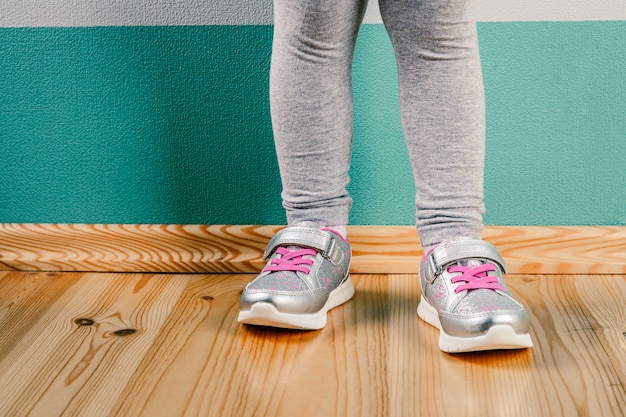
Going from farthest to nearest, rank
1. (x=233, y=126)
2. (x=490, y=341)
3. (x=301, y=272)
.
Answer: (x=233, y=126), (x=301, y=272), (x=490, y=341)

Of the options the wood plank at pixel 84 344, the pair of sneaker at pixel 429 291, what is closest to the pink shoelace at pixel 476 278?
the pair of sneaker at pixel 429 291

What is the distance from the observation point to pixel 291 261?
0.82m

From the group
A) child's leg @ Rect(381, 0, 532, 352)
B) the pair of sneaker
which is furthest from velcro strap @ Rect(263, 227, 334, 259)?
child's leg @ Rect(381, 0, 532, 352)

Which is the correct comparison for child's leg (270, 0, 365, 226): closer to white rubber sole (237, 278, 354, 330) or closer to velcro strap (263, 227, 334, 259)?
velcro strap (263, 227, 334, 259)

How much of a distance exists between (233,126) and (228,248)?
0.18 metres

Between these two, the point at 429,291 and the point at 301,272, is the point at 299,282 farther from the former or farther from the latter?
the point at 429,291

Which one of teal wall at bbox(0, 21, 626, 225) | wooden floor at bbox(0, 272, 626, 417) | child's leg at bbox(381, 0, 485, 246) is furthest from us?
teal wall at bbox(0, 21, 626, 225)

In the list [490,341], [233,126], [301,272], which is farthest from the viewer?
[233,126]

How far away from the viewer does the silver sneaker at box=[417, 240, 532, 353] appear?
708 millimetres

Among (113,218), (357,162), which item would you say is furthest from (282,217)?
(113,218)

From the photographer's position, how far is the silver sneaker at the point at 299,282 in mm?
772

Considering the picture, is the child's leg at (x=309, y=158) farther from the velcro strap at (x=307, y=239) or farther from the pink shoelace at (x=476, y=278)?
the pink shoelace at (x=476, y=278)

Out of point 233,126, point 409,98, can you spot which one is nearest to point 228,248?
point 233,126

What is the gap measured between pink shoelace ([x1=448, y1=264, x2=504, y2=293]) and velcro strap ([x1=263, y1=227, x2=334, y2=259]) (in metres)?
0.15
